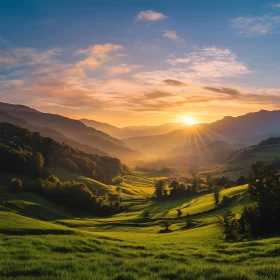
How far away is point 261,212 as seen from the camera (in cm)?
5122

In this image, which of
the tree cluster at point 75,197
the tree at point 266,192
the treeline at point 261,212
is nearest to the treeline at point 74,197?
the tree cluster at point 75,197

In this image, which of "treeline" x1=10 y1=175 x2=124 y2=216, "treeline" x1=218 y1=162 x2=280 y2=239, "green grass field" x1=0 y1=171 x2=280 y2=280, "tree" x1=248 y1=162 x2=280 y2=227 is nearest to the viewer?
"green grass field" x1=0 y1=171 x2=280 y2=280

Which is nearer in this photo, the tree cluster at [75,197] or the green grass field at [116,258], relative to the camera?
the green grass field at [116,258]

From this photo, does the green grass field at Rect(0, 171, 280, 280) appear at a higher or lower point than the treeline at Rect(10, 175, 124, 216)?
higher

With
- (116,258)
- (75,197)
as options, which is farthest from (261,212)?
(75,197)

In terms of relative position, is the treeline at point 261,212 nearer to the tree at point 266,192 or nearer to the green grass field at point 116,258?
the tree at point 266,192

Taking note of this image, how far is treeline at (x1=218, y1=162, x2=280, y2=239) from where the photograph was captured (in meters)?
49.7

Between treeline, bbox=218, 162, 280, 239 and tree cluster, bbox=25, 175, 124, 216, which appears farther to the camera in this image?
tree cluster, bbox=25, 175, 124, 216

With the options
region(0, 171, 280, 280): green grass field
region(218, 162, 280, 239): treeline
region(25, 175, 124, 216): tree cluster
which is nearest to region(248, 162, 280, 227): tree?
region(218, 162, 280, 239): treeline

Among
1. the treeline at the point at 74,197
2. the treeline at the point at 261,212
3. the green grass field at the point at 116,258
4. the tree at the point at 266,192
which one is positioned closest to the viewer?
the green grass field at the point at 116,258

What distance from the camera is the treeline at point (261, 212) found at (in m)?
49.7

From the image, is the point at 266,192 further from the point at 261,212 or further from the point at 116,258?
the point at 116,258

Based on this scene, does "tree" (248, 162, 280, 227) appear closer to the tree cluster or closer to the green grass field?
the green grass field

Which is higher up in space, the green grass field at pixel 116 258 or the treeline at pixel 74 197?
the green grass field at pixel 116 258
